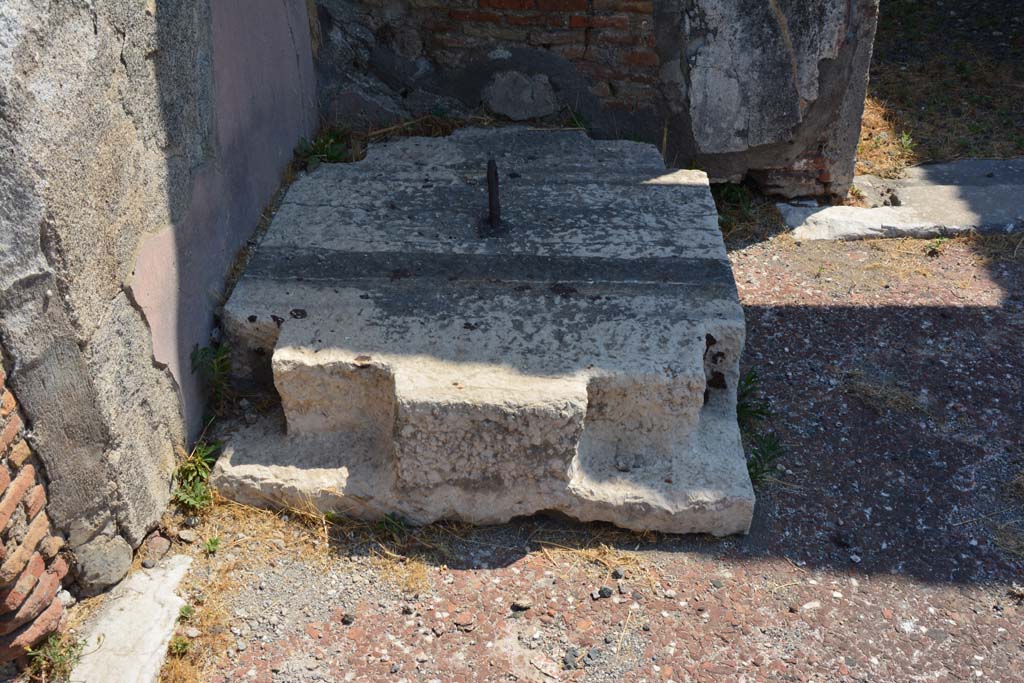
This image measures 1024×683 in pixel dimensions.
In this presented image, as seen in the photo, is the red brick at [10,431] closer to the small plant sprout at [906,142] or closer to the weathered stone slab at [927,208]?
the weathered stone slab at [927,208]

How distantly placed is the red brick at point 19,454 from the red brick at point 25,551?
17 centimetres

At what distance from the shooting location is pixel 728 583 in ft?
8.75

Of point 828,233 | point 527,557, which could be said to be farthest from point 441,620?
point 828,233

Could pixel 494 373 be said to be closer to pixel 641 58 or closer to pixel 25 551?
pixel 25 551

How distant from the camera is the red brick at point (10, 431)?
2.08m

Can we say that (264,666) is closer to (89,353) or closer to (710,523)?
(89,353)

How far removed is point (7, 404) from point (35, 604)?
0.52 m

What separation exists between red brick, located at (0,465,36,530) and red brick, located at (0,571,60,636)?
9.4 inches

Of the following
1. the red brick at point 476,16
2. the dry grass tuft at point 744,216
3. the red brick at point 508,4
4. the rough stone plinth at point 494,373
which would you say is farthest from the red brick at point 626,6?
the rough stone plinth at point 494,373

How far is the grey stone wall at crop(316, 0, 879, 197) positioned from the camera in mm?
4082

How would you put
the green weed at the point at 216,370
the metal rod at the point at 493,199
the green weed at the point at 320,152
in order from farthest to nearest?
the green weed at the point at 320,152, the metal rod at the point at 493,199, the green weed at the point at 216,370

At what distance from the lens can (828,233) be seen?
14.5 ft

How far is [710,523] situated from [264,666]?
1323 mm

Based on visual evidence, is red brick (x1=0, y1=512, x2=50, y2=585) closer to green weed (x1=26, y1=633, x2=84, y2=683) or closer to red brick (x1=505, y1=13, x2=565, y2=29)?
green weed (x1=26, y1=633, x2=84, y2=683)
